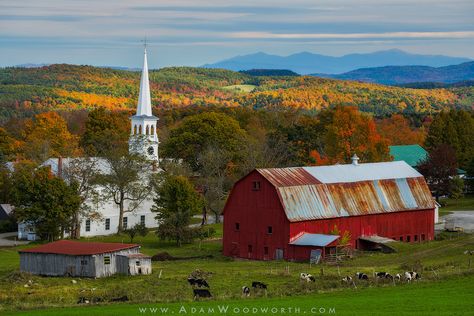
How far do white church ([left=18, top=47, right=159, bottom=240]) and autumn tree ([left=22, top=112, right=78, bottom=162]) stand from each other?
729 centimetres

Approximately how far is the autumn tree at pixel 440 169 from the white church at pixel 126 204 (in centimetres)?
2657

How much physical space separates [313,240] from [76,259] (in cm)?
1600

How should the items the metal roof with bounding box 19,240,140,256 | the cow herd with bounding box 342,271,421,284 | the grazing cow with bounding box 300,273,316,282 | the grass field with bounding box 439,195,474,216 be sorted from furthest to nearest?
the grass field with bounding box 439,195,474,216
the metal roof with bounding box 19,240,140,256
the grazing cow with bounding box 300,273,316,282
the cow herd with bounding box 342,271,421,284

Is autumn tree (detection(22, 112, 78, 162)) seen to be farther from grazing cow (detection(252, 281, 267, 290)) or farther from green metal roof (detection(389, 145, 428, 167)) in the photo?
grazing cow (detection(252, 281, 267, 290))

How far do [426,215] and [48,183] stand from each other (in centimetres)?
2815

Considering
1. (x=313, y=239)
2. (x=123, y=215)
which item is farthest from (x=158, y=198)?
(x=313, y=239)

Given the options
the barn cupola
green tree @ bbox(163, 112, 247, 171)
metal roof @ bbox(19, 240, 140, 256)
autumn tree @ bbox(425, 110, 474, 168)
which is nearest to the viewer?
metal roof @ bbox(19, 240, 140, 256)

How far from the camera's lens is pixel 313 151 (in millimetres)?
98750

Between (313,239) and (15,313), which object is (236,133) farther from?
(15,313)

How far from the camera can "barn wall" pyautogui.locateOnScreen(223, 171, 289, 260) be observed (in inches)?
2447

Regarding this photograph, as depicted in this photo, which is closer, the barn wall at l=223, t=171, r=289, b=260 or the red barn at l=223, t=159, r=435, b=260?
the red barn at l=223, t=159, r=435, b=260

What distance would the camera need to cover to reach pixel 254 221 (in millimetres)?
63438

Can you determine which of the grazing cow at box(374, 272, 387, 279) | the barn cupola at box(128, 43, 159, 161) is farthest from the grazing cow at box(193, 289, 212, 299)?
the barn cupola at box(128, 43, 159, 161)

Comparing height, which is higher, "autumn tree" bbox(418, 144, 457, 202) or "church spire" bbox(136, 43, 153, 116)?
"church spire" bbox(136, 43, 153, 116)
